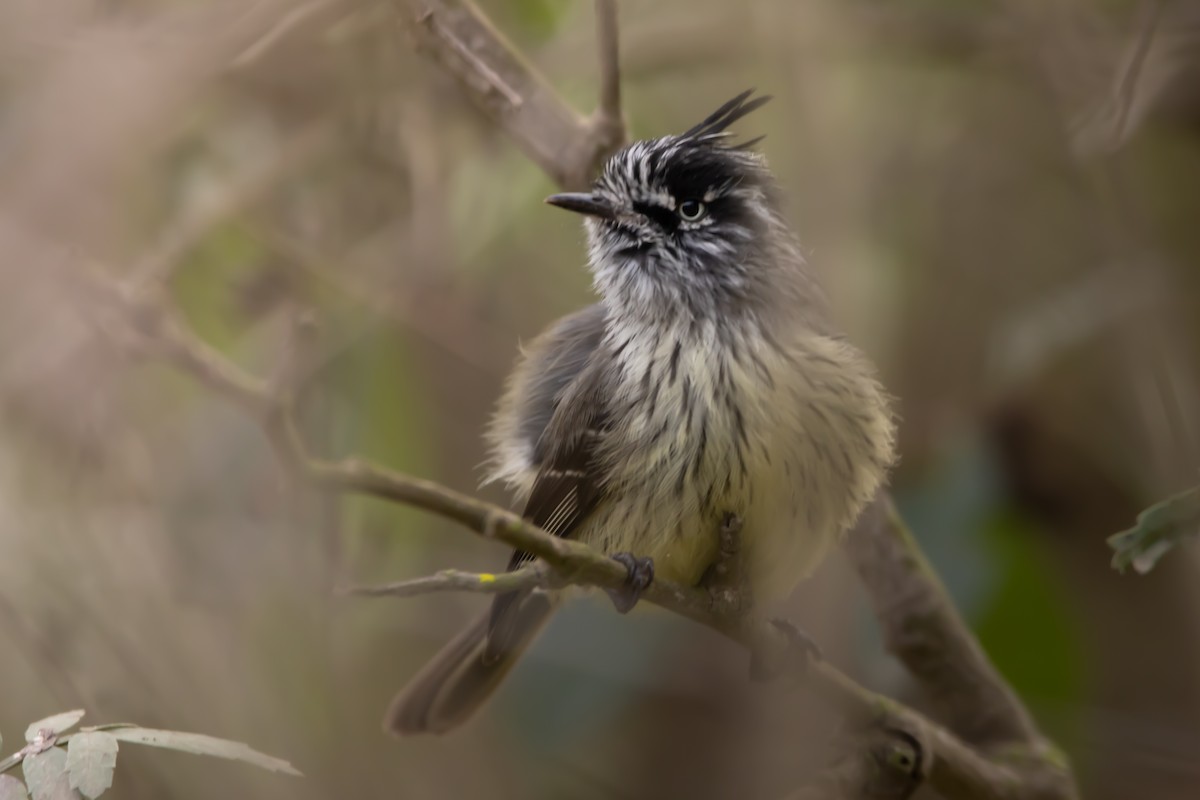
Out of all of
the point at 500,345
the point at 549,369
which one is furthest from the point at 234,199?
the point at 549,369

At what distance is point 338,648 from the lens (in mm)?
3965

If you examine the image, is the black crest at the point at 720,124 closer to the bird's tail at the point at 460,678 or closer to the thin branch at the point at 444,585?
the bird's tail at the point at 460,678

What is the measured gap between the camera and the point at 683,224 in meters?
2.92

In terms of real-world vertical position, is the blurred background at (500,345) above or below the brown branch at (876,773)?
above

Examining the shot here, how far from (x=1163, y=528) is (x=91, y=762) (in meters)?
1.36

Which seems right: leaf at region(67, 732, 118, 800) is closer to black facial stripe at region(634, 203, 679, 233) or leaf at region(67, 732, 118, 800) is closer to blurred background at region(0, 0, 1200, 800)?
blurred background at region(0, 0, 1200, 800)

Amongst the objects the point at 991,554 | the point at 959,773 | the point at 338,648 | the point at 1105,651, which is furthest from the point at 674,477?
the point at 1105,651

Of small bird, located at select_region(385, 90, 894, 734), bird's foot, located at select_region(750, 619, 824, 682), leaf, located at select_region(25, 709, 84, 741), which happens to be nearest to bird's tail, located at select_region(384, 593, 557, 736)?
small bird, located at select_region(385, 90, 894, 734)

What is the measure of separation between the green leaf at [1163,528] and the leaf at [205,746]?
109cm

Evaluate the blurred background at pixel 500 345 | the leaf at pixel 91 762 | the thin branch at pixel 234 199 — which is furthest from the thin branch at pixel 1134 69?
the leaf at pixel 91 762

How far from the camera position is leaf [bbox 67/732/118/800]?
5.28 ft

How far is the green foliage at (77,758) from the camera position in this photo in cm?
162

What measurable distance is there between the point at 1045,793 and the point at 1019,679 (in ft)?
2.71

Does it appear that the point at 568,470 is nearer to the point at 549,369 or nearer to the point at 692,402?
the point at 692,402
